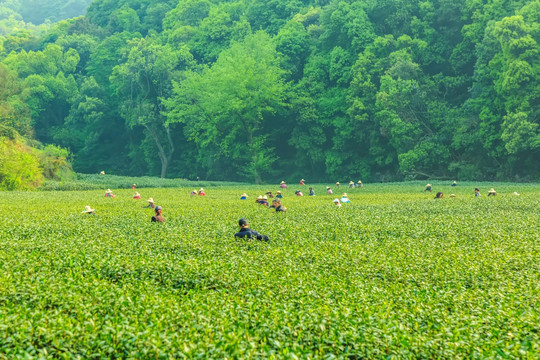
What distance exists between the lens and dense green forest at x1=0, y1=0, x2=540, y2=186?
180 ft

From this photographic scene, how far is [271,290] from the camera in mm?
10711

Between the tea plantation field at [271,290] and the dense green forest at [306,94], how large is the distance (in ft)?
122

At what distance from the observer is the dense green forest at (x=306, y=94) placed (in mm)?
54906

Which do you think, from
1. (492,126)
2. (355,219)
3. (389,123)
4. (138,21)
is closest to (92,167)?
(138,21)

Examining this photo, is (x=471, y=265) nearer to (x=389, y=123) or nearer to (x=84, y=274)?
(x=84, y=274)

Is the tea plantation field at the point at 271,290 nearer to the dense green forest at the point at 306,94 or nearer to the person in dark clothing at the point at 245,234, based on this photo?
the person in dark clothing at the point at 245,234

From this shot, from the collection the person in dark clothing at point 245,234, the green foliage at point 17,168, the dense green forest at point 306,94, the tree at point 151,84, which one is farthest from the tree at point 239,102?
the person in dark clothing at point 245,234

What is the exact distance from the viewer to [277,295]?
10445 millimetres

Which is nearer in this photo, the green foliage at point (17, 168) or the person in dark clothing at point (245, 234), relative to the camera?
the person in dark clothing at point (245, 234)

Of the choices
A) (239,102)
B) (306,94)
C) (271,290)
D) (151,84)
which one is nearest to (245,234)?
(271,290)

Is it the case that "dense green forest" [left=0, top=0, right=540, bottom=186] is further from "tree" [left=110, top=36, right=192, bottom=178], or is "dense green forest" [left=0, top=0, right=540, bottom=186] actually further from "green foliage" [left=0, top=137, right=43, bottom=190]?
"green foliage" [left=0, top=137, right=43, bottom=190]

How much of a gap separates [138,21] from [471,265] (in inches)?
4274

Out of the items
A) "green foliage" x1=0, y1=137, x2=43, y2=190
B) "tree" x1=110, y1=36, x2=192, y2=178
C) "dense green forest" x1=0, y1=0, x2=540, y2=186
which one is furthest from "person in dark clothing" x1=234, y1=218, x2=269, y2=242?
"tree" x1=110, y1=36, x2=192, y2=178

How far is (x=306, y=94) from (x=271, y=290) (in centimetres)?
5958
